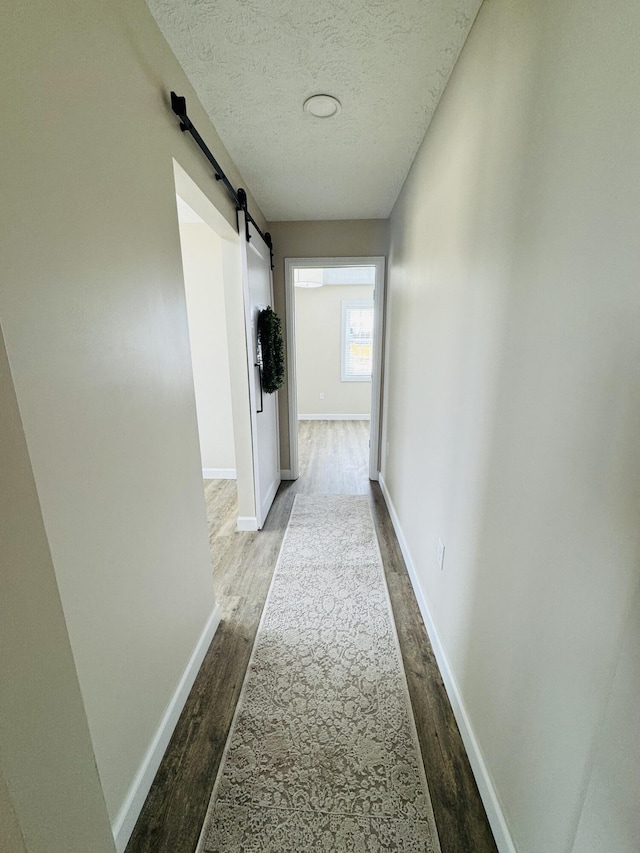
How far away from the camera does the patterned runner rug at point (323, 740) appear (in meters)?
0.98

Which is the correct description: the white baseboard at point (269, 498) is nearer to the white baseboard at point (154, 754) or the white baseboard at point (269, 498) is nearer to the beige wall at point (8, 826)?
the white baseboard at point (154, 754)

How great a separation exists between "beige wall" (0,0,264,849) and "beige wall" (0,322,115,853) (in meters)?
0.24

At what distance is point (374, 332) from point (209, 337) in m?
1.69

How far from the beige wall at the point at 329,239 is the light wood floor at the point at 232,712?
242 cm

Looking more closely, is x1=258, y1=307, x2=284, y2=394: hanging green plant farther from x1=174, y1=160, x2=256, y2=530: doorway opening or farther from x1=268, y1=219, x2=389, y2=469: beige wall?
x1=268, y1=219, x2=389, y2=469: beige wall

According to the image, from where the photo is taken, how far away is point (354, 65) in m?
1.29

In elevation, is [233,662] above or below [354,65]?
below

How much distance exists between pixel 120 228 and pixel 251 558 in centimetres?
200

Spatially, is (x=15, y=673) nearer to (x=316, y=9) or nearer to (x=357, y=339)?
(x=316, y=9)

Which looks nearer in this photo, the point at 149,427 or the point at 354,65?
the point at 149,427

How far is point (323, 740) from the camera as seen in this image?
1.20 meters

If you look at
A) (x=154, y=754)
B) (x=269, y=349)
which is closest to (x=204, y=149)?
(x=269, y=349)

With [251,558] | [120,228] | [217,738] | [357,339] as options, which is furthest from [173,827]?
[357,339]

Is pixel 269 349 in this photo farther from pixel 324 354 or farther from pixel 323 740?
pixel 324 354
